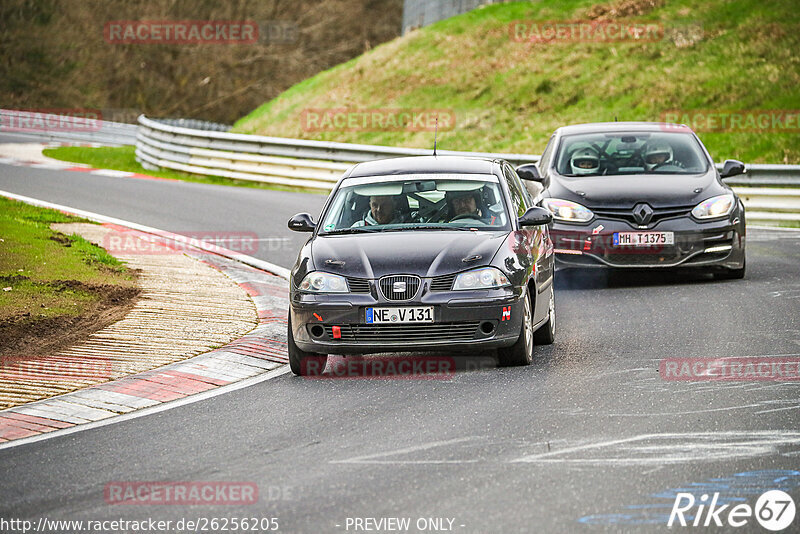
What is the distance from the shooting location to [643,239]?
12484 mm

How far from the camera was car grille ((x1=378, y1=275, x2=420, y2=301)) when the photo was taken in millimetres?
8641

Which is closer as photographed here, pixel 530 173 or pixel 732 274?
pixel 732 274

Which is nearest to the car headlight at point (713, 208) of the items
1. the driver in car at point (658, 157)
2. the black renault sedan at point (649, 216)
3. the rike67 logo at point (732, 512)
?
the black renault sedan at point (649, 216)

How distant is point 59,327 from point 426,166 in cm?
348

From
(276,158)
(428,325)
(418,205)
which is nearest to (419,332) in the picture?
(428,325)

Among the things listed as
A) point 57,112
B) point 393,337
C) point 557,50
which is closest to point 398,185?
point 393,337

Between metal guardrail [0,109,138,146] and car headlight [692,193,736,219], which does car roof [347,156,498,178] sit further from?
metal guardrail [0,109,138,146]

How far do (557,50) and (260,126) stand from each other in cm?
903

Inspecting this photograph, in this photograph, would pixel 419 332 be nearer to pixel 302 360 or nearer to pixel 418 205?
pixel 302 360

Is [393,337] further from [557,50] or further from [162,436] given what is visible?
[557,50]

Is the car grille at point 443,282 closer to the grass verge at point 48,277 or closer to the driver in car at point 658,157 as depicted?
the grass verge at point 48,277

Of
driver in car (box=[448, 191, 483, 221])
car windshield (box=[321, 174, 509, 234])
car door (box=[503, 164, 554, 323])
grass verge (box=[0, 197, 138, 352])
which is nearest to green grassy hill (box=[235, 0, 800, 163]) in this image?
car door (box=[503, 164, 554, 323])

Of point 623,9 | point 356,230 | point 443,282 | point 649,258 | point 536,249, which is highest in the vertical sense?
point 623,9

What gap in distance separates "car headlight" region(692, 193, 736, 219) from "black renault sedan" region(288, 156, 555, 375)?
3290mm
